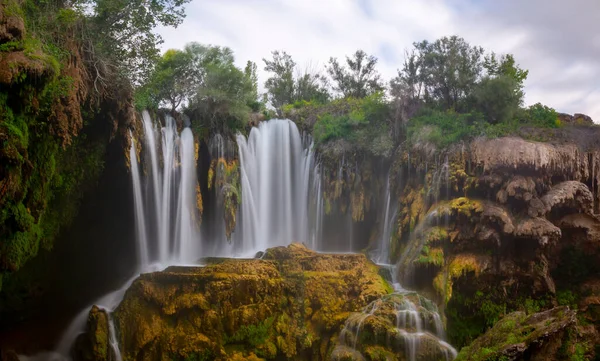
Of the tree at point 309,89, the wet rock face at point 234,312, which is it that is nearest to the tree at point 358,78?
the tree at point 309,89

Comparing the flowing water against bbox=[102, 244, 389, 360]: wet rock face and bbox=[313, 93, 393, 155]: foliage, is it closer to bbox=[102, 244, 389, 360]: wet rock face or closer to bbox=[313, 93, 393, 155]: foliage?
bbox=[102, 244, 389, 360]: wet rock face

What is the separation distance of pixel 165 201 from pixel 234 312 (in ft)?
22.6

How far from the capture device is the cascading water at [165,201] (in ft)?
58.7

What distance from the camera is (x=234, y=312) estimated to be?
1355 centimetres

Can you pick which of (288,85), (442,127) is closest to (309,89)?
(288,85)

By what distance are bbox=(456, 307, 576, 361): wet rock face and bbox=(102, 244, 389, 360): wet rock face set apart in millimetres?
4162

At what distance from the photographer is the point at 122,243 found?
18562 mm

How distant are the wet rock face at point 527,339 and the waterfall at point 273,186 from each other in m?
12.1

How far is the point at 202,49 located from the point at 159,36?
25.6 ft

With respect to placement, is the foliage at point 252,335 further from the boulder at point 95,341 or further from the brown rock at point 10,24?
the brown rock at point 10,24

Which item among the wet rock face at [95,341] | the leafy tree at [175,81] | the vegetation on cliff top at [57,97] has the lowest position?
the wet rock face at [95,341]

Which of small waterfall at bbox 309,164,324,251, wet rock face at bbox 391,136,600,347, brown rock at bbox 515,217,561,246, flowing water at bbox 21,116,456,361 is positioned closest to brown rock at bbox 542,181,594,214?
wet rock face at bbox 391,136,600,347

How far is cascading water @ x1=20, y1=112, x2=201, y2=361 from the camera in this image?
58.7 feet

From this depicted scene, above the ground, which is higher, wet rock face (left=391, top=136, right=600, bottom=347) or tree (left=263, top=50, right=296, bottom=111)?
tree (left=263, top=50, right=296, bottom=111)
